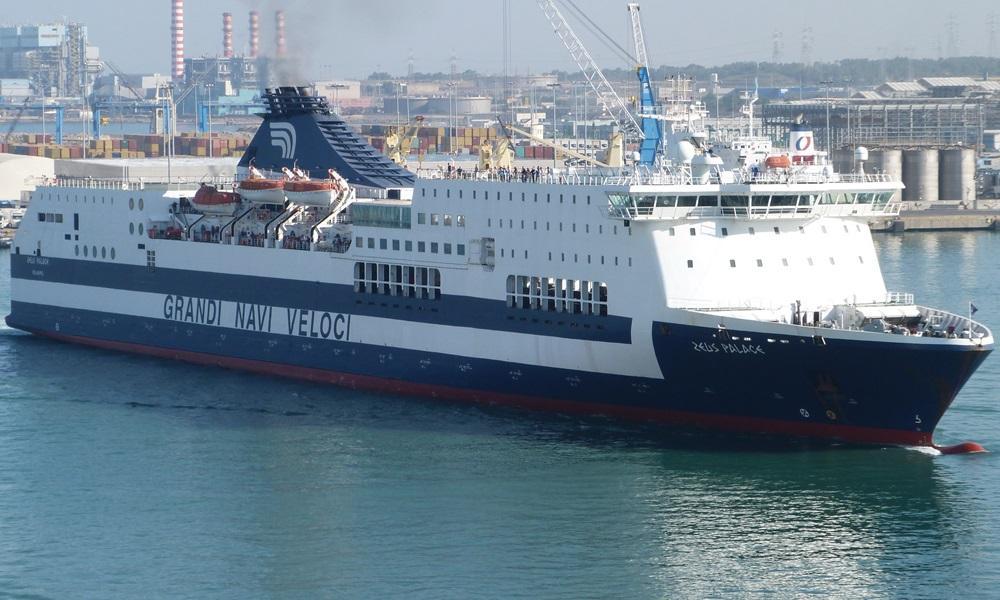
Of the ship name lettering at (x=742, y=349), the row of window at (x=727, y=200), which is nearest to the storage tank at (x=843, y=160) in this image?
the row of window at (x=727, y=200)

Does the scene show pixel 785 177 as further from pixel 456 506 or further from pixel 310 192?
pixel 310 192

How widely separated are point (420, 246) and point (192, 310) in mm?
9077

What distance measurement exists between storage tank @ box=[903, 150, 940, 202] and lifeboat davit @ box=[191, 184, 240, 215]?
6457 cm

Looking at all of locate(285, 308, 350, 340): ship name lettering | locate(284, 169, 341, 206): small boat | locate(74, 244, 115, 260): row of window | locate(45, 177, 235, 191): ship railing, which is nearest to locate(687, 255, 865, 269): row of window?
locate(285, 308, 350, 340): ship name lettering

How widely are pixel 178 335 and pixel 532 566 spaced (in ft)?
70.7

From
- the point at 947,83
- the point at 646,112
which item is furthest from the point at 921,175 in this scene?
the point at 646,112

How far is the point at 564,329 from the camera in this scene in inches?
1393

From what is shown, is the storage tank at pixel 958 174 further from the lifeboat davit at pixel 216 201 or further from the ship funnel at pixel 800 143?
the ship funnel at pixel 800 143

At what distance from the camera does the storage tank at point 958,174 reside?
10138 cm

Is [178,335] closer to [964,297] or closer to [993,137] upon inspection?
[964,297]

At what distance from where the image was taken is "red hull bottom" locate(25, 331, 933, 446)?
32531 millimetres

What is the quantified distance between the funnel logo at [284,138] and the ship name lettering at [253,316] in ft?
17.5

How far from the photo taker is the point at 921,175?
10062 centimetres

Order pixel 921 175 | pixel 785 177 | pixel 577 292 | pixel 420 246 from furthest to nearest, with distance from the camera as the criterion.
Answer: pixel 921 175, pixel 420 246, pixel 577 292, pixel 785 177
